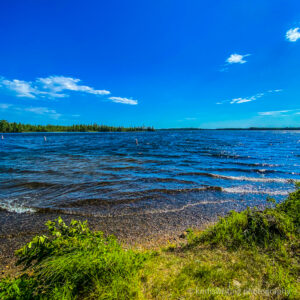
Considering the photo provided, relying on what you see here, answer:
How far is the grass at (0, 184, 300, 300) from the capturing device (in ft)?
7.45

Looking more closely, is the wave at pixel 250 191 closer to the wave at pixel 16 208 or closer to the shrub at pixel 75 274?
the shrub at pixel 75 274

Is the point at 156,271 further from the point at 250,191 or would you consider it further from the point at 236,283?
the point at 250,191

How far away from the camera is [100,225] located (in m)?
5.58

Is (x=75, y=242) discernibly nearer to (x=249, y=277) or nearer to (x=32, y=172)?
(x=249, y=277)

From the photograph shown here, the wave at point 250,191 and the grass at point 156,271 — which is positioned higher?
the grass at point 156,271

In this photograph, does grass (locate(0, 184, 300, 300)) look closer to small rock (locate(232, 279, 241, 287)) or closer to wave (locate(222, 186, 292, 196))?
small rock (locate(232, 279, 241, 287))

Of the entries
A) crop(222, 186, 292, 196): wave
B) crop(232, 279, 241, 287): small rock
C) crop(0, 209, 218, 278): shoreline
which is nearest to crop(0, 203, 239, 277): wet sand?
crop(0, 209, 218, 278): shoreline

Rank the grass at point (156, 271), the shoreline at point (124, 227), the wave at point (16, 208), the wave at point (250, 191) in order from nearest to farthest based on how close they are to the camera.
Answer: the grass at point (156, 271) → the shoreline at point (124, 227) → the wave at point (16, 208) → the wave at point (250, 191)

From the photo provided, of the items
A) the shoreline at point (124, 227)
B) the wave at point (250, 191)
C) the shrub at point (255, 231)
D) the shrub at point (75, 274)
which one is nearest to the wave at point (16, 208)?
the shoreline at point (124, 227)

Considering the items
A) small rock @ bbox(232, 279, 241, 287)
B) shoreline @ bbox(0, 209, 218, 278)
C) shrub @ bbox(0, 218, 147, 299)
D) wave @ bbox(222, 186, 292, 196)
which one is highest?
shrub @ bbox(0, 218, 147, 299)

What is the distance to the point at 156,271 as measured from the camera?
9.34ft

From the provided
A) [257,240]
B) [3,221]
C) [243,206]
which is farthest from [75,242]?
[243,206]

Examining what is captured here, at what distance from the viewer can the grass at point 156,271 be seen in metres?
2.27

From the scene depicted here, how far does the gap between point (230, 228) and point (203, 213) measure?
2.34 meters
